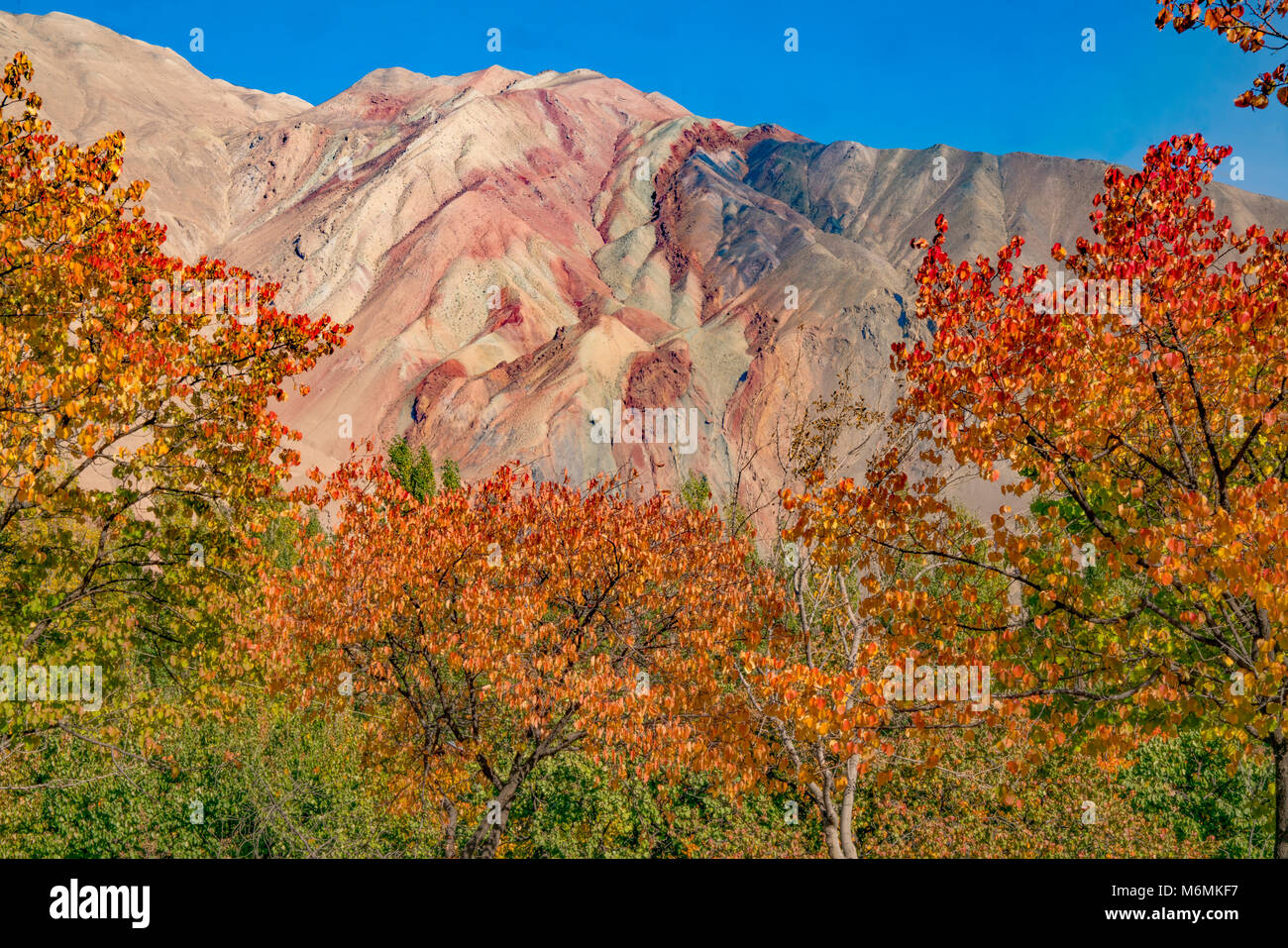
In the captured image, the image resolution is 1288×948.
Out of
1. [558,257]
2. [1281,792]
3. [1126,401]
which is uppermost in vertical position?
[558,257]

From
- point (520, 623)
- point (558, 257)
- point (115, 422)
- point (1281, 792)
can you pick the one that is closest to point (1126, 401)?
point (1281, 792)

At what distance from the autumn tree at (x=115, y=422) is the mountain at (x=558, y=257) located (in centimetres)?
7013

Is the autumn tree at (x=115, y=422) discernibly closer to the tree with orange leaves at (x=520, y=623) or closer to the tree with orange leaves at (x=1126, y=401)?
the tree with orange leaves at (x=520, y=623)

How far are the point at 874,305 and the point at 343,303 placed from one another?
80.8 meters

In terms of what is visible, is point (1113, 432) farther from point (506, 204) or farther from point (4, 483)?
point (506, 204)

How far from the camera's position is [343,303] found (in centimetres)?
14162

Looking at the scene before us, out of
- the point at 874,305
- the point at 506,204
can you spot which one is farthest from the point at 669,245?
the point at 874,305

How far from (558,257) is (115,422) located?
14801 cm

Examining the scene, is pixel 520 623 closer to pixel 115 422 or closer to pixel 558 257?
pixel 115 422

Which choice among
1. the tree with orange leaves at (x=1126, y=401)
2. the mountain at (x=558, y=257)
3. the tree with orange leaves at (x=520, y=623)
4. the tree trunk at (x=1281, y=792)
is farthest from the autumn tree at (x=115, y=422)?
the mountain at (x=558, y=257)

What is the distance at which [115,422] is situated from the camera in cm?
1191

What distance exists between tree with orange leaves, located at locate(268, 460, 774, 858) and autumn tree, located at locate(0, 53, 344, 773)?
1.66 meters

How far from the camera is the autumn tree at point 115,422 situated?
406 inches

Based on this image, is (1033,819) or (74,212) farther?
(1033,819)
